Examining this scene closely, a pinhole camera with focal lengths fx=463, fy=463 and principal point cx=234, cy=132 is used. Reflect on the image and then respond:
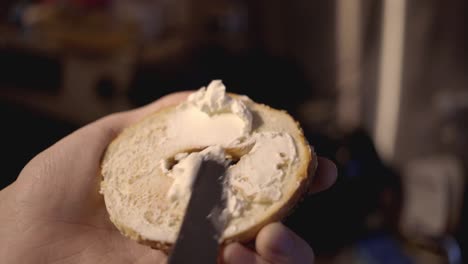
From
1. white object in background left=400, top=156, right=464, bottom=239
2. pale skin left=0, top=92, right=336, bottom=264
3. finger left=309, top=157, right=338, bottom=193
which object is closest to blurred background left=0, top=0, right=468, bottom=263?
white object in background left=400, top=156, right=464, bottom=239

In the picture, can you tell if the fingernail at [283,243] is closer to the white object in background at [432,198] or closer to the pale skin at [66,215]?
the pale skin at [66,215]

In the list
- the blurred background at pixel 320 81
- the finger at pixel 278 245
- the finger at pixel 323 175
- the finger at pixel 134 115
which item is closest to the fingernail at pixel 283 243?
the finger at pixel 278 245

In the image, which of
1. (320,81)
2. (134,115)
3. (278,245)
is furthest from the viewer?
(320,81)

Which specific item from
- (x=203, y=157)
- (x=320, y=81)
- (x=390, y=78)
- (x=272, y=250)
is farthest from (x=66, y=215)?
(x=320, y=81)

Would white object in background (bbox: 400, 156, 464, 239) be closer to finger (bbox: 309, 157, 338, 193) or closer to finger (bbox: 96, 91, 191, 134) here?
finger (bbox: 309, 157, 338, 193)

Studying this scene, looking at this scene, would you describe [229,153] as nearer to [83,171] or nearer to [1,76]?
[83,171]

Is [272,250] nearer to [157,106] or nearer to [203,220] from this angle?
[203,220]

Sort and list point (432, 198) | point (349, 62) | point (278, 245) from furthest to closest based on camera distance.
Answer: point (349, 62) < point (432, 198) < point (278, 245)

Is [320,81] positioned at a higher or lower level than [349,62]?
lower

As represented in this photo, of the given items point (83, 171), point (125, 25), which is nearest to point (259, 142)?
point (83, 171)
